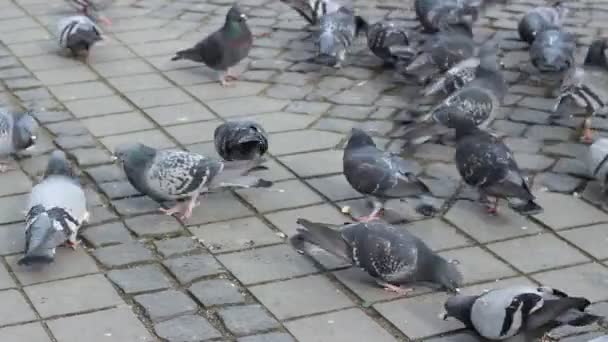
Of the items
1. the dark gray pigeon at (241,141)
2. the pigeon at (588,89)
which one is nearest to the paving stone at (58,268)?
the dark gray pigeon at (241,141)

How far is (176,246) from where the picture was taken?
6.16 m

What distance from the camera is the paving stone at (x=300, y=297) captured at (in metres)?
5.48

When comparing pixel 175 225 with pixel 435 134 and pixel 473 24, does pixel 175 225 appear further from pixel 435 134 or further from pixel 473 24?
pixel 473 24

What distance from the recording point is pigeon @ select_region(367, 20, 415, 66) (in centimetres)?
909

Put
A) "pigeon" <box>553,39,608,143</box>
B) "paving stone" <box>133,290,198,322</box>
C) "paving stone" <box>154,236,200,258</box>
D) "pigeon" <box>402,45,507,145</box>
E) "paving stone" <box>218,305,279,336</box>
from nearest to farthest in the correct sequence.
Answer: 1. "paving stone" <box>218,305,279,336</box>
2. "paving stone" <box>133,290,198,322</box>
3. "paving stone" <box>154,236,200,258</box>
4. "pigeon" <box>402,45,507,145</box>
5. "pigeon" <box>553,39,608,143</box>

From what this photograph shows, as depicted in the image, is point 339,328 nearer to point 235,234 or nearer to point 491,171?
point 235,234

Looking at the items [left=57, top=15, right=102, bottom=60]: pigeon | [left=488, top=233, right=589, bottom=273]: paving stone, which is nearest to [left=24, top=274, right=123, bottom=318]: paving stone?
[left=488, top=233, right=589, bottom=273]: paving stone

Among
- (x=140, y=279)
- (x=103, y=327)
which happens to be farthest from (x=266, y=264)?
(x=103, y=327)

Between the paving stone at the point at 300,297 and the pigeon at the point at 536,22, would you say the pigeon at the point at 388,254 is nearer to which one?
the paving stone at the point at 300,297

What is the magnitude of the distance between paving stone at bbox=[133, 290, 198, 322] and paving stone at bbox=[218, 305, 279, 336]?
0.61 feet

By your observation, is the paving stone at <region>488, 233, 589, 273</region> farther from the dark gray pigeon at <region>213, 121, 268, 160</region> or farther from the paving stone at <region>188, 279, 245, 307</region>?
the dark gray pigeon at <region>213, 121, 268, 160</region>

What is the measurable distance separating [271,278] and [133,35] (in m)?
5.03

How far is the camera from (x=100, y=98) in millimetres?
8555

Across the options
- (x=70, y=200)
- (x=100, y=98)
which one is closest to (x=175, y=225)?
(x=70, y=200)
